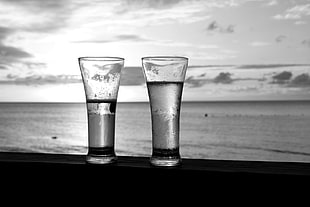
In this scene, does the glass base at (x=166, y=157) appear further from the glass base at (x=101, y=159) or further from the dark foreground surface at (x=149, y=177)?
the glass base at (x=101, y=159)

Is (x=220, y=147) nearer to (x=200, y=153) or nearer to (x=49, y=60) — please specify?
(x=200, y=153)

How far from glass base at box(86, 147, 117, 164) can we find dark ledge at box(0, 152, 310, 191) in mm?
23

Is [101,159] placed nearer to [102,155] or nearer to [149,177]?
[102,155]

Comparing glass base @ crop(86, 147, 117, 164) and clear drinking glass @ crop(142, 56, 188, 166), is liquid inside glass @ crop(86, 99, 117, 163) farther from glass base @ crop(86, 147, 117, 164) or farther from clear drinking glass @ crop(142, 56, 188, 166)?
clear drinking glass @ crop(142, 56, 188, 166)

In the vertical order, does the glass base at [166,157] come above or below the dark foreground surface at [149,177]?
above

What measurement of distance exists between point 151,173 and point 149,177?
0.01m

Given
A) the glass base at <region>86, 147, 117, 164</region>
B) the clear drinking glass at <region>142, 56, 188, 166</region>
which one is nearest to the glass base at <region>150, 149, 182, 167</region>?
the clear drinking glass at <region>142, 56, 188, 166</region>

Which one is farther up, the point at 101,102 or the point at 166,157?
the point at 101,102

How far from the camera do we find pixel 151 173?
1457mm

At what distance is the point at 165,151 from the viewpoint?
1472mm

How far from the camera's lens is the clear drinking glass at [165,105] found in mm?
1464

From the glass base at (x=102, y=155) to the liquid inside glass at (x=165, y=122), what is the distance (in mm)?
145

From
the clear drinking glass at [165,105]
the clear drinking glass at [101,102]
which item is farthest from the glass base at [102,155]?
the clear drinking glass at [165,105]

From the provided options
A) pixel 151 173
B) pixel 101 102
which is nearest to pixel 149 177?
pixel 151 173
